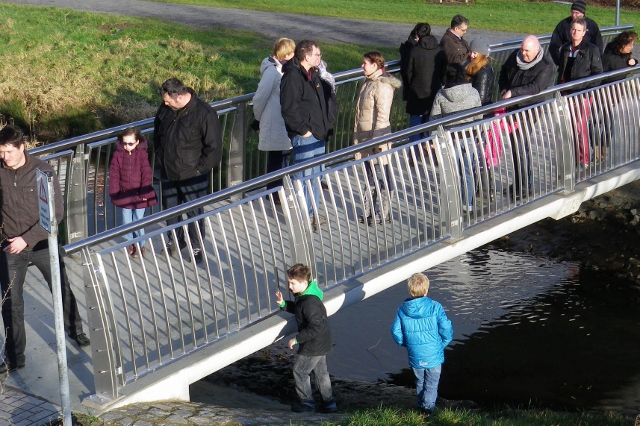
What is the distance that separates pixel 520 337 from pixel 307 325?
395 centimetres

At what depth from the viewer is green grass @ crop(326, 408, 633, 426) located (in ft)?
20.8

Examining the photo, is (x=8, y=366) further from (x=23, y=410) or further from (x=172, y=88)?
(x=172, y=88)

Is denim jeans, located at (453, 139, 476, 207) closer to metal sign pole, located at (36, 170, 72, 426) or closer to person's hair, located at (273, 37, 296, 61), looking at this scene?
person's hair, located at (273, 37, 296, 61)

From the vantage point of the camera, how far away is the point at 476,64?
32.1ft

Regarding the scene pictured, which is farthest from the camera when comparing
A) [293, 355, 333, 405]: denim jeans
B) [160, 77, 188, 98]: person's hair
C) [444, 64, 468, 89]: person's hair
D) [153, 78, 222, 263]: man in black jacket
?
[444, 64, 468, 89]: person's hair

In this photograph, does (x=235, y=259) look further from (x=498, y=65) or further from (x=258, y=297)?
(x=498, y=65)

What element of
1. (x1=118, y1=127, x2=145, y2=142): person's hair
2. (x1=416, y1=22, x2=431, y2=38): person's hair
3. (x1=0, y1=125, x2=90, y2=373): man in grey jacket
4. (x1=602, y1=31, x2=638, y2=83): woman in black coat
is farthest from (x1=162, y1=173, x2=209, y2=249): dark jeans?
(x1=602, y1=31, x2=638, y2=83): woman in black coat

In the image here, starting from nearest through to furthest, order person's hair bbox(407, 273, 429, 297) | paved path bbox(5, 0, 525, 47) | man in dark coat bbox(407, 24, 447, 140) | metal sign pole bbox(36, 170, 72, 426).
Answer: metal sign pole bbox(36, 170, 72, 426), person's hair bbox(407, 273, 429, 297), man in dark coat bbox(407, 24, 447, 140), paved path bbox(5, 0, 525, 47)

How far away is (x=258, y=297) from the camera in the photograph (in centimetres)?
737

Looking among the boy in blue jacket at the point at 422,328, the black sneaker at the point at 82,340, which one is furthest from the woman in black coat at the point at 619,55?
the black sneaker at the point at 82,340

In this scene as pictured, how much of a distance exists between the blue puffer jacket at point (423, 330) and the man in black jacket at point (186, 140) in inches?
80.1

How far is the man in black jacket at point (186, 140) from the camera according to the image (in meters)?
8.13

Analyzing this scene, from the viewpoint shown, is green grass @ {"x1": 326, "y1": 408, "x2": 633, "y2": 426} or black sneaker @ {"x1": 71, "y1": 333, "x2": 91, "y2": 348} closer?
green grass @ {"x1": 326, "y1": 408, "x2": 633, "y2": 426}

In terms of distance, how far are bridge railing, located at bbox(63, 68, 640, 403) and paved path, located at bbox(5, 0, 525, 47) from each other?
12.5 m
